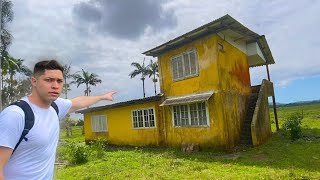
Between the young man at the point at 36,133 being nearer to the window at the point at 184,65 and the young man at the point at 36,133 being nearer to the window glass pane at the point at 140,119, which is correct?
the window at the point at 184,65

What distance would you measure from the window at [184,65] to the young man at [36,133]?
1281 cm

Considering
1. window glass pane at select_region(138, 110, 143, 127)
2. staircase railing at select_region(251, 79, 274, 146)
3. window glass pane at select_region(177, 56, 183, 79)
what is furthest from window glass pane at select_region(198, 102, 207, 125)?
window glass pane at select_region(138, 110, 143, 127)

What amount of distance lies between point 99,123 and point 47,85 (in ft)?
68.2

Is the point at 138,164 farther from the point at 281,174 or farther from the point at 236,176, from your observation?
the point at 281,174

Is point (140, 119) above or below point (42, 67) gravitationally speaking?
below

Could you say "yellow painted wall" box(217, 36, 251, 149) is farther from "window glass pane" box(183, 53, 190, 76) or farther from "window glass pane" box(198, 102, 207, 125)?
"window glass pane" box(183, 53, 190, 76)

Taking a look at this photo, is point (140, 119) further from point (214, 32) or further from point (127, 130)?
point (214, 32)

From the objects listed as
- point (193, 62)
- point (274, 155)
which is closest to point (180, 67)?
point (193, 62)

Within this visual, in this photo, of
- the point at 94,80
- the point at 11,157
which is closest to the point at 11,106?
the point at 11,157

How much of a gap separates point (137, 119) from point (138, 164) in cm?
693

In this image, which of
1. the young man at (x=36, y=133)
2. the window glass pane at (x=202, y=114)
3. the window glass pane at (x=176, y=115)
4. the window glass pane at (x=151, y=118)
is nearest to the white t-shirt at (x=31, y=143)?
the young man at (x=36, y=133)

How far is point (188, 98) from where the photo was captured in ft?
48.5

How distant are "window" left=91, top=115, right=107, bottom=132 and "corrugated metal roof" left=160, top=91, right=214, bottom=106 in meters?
7.13

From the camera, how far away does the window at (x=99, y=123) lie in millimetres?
22030
